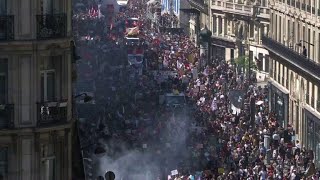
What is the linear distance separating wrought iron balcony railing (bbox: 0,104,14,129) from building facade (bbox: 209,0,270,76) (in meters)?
65.0

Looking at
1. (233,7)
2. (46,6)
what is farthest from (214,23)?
(46,6)

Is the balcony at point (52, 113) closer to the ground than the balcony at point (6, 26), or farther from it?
closer to the ground

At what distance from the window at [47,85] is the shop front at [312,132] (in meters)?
32.5

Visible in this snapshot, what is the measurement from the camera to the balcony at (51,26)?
26375 millimetres

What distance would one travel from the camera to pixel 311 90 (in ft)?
214

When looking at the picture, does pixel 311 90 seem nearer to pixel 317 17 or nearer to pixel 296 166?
pixel 317 17

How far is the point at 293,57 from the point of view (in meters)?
70.2

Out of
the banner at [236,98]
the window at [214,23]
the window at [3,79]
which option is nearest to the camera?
the window at [3,79]

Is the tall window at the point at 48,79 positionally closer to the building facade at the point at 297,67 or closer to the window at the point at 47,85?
the window at the point at 47,85

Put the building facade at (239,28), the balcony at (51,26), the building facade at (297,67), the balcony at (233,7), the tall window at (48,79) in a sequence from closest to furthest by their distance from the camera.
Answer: the balcony at (51,26) → the tall window at (48,79) → the building facade at (297,67) → the building facade at (239,28) → the balcony at (233,7)

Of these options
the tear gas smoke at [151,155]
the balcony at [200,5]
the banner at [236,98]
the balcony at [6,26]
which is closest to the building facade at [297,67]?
the banner at [236,98]

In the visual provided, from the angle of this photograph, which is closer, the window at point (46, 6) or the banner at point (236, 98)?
the window at point (46, 6)

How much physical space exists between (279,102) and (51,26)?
47342mm

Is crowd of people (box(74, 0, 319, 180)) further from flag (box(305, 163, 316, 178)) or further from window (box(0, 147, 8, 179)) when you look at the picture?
window (box(0, 147, 8, 179))
